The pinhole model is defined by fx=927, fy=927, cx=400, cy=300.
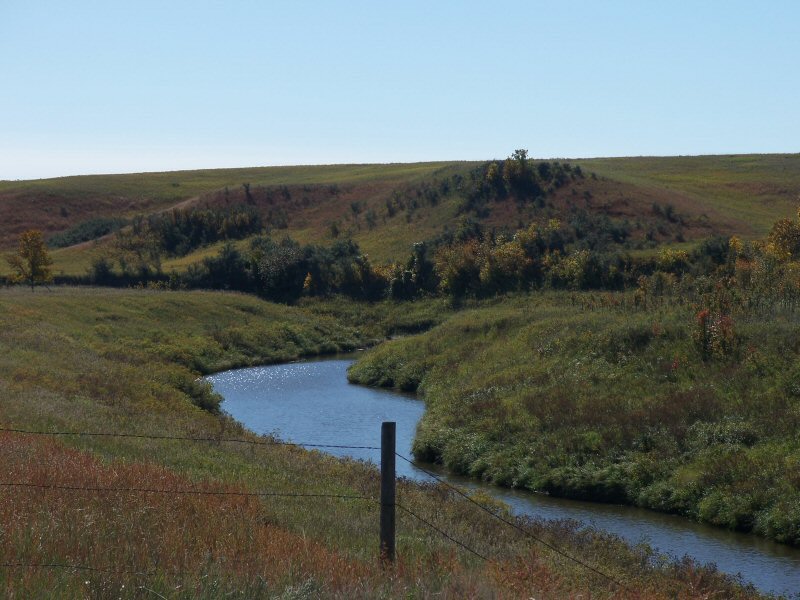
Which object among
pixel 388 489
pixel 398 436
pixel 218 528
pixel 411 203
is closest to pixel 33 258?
pixel 411 203

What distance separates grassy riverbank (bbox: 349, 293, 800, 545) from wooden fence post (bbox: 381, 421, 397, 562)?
13.0m

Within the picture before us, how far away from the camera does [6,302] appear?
55.1 metres

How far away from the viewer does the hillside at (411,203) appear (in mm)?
78250

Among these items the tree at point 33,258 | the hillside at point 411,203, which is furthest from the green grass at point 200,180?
the tree at point 33,258

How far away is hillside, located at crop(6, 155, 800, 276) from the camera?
78250 millimetres

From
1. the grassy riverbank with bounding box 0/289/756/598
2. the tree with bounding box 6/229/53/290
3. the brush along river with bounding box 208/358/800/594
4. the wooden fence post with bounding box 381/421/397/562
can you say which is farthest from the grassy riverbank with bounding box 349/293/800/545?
the tree with bounding box 6/229/53/290

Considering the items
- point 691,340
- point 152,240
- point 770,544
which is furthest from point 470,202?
point 770,544

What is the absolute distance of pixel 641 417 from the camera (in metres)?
27.8

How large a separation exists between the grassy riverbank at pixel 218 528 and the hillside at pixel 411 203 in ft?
165

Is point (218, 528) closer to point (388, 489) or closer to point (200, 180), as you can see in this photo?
point (388, 489)

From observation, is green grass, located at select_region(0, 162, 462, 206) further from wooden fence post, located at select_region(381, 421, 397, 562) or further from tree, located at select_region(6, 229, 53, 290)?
wooden fence post, located at select_region(381, 421, 397, 562)

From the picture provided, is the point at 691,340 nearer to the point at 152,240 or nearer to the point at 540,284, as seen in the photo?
the point at 540,284

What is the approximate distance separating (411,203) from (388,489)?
3355 inches

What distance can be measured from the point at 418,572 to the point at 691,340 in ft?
80.2
